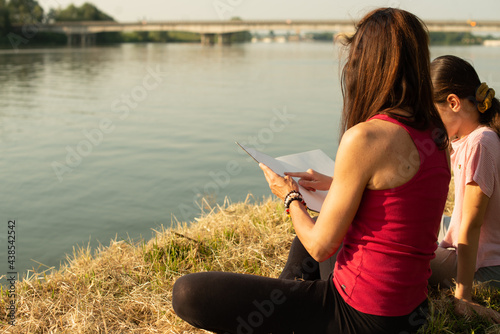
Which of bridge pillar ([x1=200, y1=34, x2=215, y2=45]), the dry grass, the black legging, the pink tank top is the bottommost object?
the dry grass

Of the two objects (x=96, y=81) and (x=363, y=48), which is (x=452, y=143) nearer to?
(x=363, y=48)

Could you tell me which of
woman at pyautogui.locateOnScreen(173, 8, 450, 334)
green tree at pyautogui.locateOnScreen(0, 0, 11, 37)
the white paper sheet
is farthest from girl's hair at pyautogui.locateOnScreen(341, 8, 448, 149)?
green tree at pyautogui.locateOnScreen(0, 0, 11, 37)

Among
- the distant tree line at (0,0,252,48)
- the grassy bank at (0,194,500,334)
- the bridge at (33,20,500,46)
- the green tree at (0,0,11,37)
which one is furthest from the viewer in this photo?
the distant tree line at (0,0,252,48)

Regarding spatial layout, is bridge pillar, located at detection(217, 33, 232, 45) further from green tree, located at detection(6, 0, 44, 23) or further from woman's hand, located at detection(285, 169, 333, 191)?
woman's hand, located at detection(285, 169, 333, 191)

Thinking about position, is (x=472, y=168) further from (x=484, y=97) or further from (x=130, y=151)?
(x=130, y=151)

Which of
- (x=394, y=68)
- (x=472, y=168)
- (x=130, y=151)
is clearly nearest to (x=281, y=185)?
(x=394, y=68)

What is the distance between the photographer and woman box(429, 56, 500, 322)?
7.51 feet

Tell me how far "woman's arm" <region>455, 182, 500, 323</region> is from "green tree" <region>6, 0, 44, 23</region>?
57.7 metres

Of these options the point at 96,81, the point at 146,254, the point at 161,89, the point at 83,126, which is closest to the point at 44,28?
the point at 96,81

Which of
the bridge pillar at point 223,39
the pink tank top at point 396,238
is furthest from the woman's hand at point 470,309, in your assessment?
the bridge pillar at point 223,39

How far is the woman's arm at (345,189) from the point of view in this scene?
61.9 inches

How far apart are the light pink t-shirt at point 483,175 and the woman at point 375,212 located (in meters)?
0.65

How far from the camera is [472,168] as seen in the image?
7.49 feet

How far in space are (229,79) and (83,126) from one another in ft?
35.8
